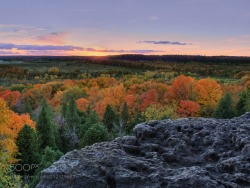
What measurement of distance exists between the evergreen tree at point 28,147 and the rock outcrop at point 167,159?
36092 millimetres

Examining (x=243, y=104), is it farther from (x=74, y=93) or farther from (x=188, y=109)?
(x=74, y=93)

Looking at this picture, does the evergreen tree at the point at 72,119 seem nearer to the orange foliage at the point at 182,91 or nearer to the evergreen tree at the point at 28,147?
the evergreen tree at the point at 28,147

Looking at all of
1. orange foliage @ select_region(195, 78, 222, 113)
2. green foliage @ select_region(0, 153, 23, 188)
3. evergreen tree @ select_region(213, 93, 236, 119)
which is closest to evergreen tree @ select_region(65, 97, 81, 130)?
evergreen tree @ select_region(213, 93, 236, 119)

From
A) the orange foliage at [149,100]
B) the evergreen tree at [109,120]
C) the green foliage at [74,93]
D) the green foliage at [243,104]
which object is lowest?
the green foliage at [74,93]

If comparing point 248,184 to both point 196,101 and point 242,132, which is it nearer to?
point 242,132

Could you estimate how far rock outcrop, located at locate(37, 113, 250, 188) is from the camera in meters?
8.11

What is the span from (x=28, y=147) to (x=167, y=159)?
38.1 metres

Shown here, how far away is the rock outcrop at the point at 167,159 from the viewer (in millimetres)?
8109

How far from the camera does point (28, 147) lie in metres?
44.8

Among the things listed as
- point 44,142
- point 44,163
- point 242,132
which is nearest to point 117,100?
point 44,142

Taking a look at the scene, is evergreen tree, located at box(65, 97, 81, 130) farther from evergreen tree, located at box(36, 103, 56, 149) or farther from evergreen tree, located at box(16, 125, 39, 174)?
evergreen tree, located at box(16, 125, 39, 174)

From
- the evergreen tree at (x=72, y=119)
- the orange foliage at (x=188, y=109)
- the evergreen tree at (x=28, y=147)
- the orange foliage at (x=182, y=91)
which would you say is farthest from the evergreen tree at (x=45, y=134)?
the orange foliage at (x=182, y=91)

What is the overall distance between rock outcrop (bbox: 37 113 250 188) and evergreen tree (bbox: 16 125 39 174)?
3609cm

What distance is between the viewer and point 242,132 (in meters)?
10.1
